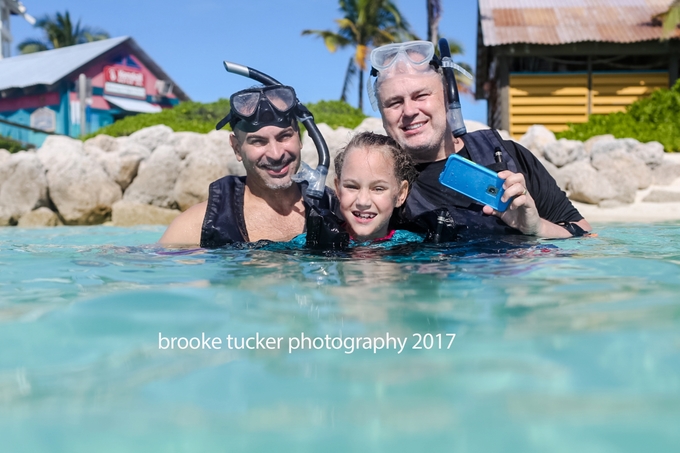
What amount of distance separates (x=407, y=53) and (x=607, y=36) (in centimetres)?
1277

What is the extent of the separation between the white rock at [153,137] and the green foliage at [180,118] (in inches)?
203

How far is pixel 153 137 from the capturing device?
12.0m

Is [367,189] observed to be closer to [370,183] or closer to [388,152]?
[370,183]

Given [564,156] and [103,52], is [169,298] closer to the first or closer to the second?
[564,156]

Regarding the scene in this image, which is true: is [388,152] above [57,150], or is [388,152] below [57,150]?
below

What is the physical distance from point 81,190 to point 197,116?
1085cm

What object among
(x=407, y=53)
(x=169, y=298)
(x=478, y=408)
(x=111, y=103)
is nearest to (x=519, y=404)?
(x=478, y=408)

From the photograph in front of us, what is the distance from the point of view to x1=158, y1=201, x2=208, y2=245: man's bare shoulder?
164 inches

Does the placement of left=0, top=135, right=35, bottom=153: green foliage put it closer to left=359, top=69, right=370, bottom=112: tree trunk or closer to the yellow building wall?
the yellow building wall

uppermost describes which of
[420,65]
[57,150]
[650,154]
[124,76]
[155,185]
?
[124,76]

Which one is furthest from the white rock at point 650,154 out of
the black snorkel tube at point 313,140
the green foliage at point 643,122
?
the black snorkel tube at point 313,140

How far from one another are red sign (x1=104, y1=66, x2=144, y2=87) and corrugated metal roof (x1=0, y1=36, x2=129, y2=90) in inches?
33.4

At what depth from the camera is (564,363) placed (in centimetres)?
162

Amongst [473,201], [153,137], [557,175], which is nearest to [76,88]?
[153,137]
